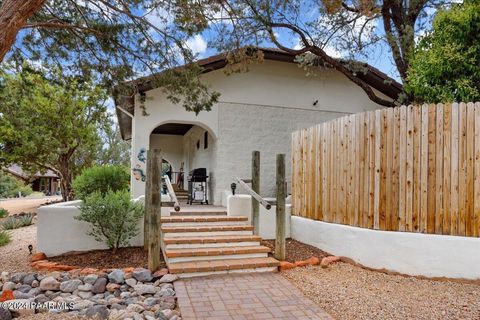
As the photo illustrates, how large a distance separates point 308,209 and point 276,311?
347cm

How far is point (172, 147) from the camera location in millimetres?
17141

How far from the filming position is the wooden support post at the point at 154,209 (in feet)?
18.1

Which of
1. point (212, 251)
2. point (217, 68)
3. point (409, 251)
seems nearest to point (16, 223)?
point (217, 68)

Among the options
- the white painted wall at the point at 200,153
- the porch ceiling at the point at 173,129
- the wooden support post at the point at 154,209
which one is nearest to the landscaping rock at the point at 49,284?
the wooden support post at the point at 154,209

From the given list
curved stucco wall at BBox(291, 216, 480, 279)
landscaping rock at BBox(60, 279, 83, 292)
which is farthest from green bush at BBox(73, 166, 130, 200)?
curved stucco wall at BBox(291, 216, 480, 279)

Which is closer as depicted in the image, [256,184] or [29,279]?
[29,279]

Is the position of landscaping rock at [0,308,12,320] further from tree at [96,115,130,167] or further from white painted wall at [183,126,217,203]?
tree at [96,115,130,167]

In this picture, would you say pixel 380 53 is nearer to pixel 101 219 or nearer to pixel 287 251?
pixel 287 251

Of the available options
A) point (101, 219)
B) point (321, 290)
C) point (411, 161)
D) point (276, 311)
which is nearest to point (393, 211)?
point (411, 161)

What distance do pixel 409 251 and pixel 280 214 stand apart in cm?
226

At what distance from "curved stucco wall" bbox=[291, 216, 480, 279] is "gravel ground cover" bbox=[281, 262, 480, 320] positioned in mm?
162

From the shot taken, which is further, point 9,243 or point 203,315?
point 9,243

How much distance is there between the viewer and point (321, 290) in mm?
4848

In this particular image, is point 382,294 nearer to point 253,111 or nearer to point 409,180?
point 409,180
